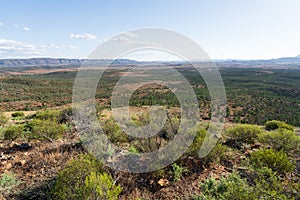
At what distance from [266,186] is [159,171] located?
204 centimetres

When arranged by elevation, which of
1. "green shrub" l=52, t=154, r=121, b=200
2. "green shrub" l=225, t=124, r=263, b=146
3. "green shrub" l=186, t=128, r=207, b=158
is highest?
"green shrub" l=52, t=154, r=121, b=200

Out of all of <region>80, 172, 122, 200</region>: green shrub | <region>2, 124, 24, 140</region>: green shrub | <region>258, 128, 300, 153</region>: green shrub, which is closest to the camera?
<region>80, 172, 122, 200</region>: green shrub

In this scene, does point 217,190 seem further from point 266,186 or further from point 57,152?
point 57,152

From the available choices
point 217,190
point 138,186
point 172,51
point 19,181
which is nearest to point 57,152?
point 19,181

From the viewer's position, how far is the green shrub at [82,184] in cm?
312

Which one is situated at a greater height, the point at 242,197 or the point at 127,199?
the point at 242,197

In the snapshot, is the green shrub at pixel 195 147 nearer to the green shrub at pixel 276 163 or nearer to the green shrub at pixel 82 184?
the green shrub at pixel 276 163

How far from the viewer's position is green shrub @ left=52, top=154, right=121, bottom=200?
10.2ft

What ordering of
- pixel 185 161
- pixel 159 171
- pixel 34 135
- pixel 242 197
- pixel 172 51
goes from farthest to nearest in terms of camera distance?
pixel 172 51, pixel 34 135, pixel 185 161, pixel 159 171, pixel 242 197

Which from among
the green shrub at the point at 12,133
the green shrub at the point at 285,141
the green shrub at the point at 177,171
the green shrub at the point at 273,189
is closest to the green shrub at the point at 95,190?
the green shrub at the point at 177,171

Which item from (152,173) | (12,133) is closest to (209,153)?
(152,173)

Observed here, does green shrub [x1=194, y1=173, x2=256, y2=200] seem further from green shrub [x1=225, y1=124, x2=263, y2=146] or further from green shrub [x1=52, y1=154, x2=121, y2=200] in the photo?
green shrub [x1=225, y1=124, x2=263, y2=146]

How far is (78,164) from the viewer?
370 centimetres

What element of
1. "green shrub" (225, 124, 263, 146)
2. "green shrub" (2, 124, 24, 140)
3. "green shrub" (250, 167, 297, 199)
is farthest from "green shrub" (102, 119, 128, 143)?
"green shrub" (250, 167, 297, 199)
